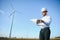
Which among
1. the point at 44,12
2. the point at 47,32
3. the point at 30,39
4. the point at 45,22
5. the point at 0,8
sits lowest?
the point at 30,39

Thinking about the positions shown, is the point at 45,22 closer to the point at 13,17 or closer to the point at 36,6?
the point at 36,6

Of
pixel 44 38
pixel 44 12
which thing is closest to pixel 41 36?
pixel 44 38

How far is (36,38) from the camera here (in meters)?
3.06

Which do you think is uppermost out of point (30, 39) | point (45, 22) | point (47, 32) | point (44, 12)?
point (44, 12)

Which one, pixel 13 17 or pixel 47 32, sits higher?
pixel 13 17

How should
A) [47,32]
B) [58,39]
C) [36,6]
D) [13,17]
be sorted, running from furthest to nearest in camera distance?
[58,39], [13,17], [36,6], [47,32]

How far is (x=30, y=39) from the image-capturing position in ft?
11.4

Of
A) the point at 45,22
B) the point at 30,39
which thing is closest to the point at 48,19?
the point at 45,22

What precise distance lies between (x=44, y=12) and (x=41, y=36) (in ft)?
0.96

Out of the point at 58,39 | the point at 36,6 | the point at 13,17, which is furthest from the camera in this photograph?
the point at 58,39

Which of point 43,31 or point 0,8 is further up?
point 0,8

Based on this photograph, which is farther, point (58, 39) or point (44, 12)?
point (58, 39)

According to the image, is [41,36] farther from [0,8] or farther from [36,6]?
[0,8]

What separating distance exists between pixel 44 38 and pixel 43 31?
0.08 metres
